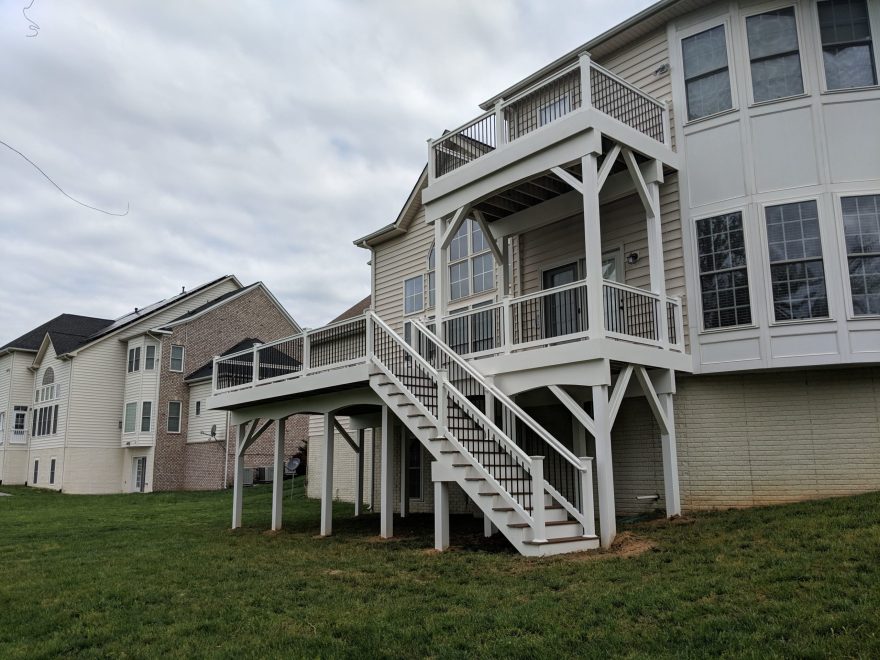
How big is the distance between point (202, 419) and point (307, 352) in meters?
22.0

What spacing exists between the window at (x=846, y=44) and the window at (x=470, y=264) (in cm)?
768

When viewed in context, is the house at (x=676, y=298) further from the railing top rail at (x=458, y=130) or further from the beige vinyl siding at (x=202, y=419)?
the beige vinyl siding at (x=202, y=419)

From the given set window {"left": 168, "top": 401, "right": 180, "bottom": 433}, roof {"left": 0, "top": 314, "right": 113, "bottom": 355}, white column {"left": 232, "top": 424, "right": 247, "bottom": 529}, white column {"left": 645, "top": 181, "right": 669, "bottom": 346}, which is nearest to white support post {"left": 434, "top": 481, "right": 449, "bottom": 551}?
white column {"left": 645, "top": 181, "right": 669, "bottom": 346}

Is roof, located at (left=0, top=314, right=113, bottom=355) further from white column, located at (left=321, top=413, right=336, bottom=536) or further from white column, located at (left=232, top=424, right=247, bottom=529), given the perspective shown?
white column, located at (left=321, top=413, right=336, bottom=536)

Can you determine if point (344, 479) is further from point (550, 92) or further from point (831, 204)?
point (831, 204)

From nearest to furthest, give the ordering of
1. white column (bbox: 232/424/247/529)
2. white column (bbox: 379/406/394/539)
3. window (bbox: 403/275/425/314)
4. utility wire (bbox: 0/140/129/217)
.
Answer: utility wire (bbox: 0/140/129/217) < white column (bbox: 379/406/394/539) < white column (bbox: 232/424/247/529) < window (bbox: 403/275/425/314)

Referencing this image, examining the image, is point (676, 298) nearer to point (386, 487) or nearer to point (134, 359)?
point (386, 487)

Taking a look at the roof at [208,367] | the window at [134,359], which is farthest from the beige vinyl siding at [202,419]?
the window at [134,359]

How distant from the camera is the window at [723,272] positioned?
11398 mm

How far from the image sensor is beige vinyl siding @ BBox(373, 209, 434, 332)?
1881 centimetres

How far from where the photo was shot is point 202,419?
111ft

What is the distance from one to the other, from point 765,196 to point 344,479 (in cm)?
1499

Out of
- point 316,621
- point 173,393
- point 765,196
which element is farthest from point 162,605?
point 173,393

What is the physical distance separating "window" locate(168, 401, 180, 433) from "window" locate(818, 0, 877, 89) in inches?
1207
